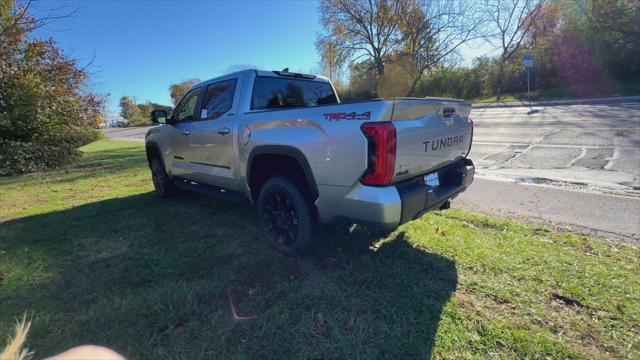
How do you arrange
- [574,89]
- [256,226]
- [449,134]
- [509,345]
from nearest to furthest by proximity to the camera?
1. [509,345]
2. [449,134]
3. [256,226]
4. [574,89]

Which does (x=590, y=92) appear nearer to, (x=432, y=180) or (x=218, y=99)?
(x=432, y=180)

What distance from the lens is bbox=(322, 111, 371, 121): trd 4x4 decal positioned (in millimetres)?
2568

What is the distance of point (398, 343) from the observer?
2.25 m

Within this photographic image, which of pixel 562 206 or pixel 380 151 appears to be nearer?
pixel 380 151

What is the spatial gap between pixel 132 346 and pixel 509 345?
2.50 m

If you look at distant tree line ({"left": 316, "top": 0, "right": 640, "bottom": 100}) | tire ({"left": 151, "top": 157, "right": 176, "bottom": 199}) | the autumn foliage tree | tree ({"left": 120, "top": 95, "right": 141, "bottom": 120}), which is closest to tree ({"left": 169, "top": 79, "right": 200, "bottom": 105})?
tree ({"left": 120, "top": 95, "right": 141, "bottom": 120})

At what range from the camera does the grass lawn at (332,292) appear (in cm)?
227

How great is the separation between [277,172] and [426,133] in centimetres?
160

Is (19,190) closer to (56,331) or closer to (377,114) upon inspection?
(56,331)

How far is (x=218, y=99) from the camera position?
439 cm

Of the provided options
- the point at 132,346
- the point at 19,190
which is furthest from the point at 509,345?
the point at 19,190

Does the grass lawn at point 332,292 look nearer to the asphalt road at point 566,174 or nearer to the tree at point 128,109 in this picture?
the asphalt road at point 566,174

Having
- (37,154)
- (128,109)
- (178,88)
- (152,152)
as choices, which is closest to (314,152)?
(152,152)

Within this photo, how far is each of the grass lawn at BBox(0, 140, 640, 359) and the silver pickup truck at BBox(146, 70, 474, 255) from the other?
0.55 m
